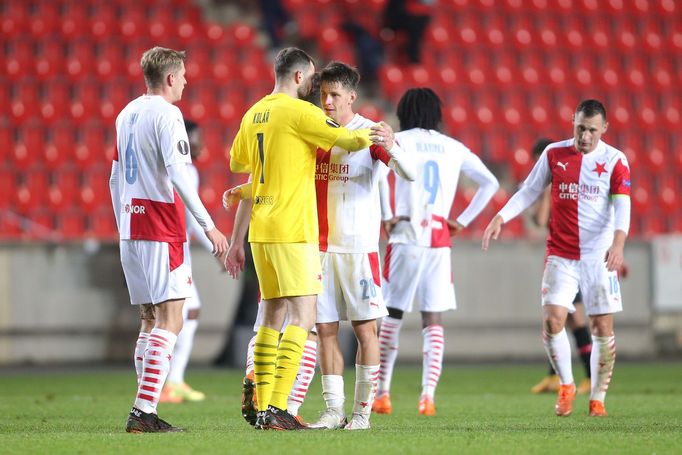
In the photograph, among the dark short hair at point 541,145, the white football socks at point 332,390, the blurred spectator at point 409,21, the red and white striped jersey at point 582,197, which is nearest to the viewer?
the white football socks at point 332,390

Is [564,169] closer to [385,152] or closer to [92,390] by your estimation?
[385,152]

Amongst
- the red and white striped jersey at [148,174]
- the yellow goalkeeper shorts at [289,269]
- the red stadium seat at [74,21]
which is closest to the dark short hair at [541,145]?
the yellow goalkeeper shorts at [289,269]

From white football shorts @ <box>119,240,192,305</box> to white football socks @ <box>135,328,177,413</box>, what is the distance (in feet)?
0.67

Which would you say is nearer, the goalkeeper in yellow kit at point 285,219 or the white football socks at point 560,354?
the goalkeeper in yellow kit at point 285,219

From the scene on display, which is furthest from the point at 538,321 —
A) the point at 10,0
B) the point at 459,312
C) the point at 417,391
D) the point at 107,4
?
the point at 10,0

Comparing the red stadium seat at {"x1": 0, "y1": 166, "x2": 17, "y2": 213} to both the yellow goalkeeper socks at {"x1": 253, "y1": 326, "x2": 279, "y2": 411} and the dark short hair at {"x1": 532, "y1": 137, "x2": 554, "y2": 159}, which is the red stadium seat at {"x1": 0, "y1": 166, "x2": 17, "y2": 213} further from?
the yellow goalkeeper socks at {"x1": 253, "y1": 326, "x2": 279, "y2": 411}

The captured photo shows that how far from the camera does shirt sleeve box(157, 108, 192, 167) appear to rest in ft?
19.8

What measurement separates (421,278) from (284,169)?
2539mm

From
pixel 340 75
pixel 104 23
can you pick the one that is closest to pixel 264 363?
pixel 340 75

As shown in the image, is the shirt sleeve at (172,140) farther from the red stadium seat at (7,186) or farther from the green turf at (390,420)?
the red stadium seat at (7,186)

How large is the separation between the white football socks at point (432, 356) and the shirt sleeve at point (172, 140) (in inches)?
110

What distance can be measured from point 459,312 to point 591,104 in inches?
260

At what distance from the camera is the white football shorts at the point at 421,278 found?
8.26 meters

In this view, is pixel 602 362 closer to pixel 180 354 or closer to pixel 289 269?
pixel 289 269
